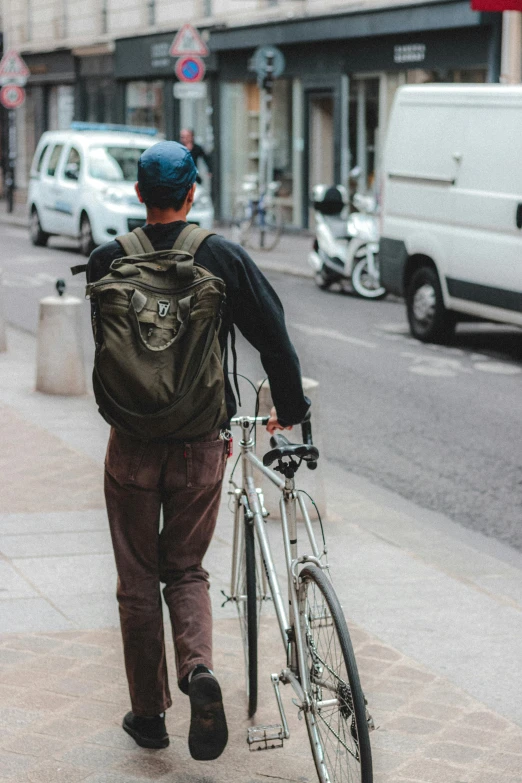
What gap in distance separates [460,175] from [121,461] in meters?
9.31

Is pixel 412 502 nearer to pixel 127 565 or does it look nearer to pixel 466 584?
pixel 466 584

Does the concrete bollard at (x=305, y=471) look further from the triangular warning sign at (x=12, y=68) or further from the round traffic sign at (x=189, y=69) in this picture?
the triangular warning sign at (x=12, y=68)

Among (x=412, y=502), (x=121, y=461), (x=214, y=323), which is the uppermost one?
(x=214, y=323)

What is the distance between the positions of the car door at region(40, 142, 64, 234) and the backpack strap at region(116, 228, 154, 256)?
752 inches

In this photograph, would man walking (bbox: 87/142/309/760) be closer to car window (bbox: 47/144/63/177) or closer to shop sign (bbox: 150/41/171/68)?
car window (bbox: 47/144/63/177)

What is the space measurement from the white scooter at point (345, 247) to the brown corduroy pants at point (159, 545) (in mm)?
12772

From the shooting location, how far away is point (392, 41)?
23656mm

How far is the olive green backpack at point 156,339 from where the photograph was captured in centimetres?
366

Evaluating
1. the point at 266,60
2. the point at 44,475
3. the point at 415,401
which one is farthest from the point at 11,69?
the point at 44,475

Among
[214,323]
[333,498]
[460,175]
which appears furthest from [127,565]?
[460,175]

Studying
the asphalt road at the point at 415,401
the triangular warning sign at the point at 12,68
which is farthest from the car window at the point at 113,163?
the triangular warning sign at the point at 12,68

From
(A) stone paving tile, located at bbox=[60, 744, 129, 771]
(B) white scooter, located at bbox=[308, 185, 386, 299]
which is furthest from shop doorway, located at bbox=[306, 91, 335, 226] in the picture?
(A) stone paving tile, located at bbox=[60, 744, 129, 771]

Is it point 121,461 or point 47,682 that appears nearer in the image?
point 121,461

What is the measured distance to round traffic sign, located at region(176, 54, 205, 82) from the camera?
23.7 meters
